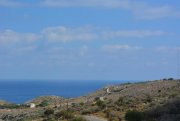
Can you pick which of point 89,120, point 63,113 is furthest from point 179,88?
point 89,120

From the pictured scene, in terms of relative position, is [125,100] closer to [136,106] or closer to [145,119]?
[136,106]

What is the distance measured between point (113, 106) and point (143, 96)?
7.89 meters

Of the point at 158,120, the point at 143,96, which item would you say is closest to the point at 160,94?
the point at 143,96

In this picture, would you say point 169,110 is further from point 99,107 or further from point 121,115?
point 99,107

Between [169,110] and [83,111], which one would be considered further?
[83,111]

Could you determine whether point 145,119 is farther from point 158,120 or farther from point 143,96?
point 143,96

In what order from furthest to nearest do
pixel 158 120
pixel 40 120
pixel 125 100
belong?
pixel 125 100, pixel 40 120, pixel 158 120

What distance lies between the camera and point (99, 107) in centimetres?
5612

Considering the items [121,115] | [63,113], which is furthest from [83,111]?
[121,115]

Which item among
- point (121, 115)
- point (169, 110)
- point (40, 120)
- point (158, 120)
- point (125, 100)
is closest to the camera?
point (158, 120)

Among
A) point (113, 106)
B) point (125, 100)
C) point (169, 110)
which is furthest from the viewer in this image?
point (125, 100)

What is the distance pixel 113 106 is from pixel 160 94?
8.58 m

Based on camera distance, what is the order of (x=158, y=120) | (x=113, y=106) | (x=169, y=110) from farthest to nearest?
(x=113, y=106), (x=169, y=110), (x=158, y=120)

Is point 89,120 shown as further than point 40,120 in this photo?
No
